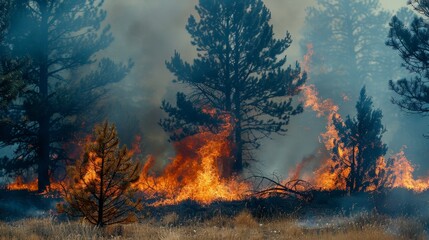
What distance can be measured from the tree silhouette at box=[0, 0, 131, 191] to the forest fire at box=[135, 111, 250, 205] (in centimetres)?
474

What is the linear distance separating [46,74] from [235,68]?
30.5 feet

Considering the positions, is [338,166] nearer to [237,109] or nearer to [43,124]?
[237,109]

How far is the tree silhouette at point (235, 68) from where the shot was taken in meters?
22.2

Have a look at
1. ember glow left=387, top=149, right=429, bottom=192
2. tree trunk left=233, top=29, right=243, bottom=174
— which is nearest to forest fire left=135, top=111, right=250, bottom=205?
tree trunk left=233, top=29, right=243, bottom=174

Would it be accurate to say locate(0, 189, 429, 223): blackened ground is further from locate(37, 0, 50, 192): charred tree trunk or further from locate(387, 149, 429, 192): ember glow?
locate(387, 149, 429, 192): ember glow

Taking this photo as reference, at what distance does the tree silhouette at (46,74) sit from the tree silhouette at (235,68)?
370 cm

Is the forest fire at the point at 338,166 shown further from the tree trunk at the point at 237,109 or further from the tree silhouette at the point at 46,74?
the tree silhouette at the point at 46,74

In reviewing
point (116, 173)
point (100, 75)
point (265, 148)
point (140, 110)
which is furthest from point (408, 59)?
point (265, 148)

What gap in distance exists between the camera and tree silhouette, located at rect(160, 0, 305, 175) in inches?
873

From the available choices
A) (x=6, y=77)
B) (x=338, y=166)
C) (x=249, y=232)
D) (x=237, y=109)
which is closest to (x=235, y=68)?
(x=237, y=109)

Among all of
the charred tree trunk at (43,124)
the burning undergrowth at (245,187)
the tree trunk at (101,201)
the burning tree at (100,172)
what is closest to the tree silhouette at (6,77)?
the burning undergrowth at (245,187)

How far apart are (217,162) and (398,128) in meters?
18.0

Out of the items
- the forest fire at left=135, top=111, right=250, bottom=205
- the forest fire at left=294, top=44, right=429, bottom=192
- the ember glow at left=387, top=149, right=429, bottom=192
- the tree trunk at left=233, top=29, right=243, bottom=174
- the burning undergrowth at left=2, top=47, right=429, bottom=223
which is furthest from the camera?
the ember glow at left=387, top=149, right=429, bottom=192

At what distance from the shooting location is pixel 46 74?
21.1 m
